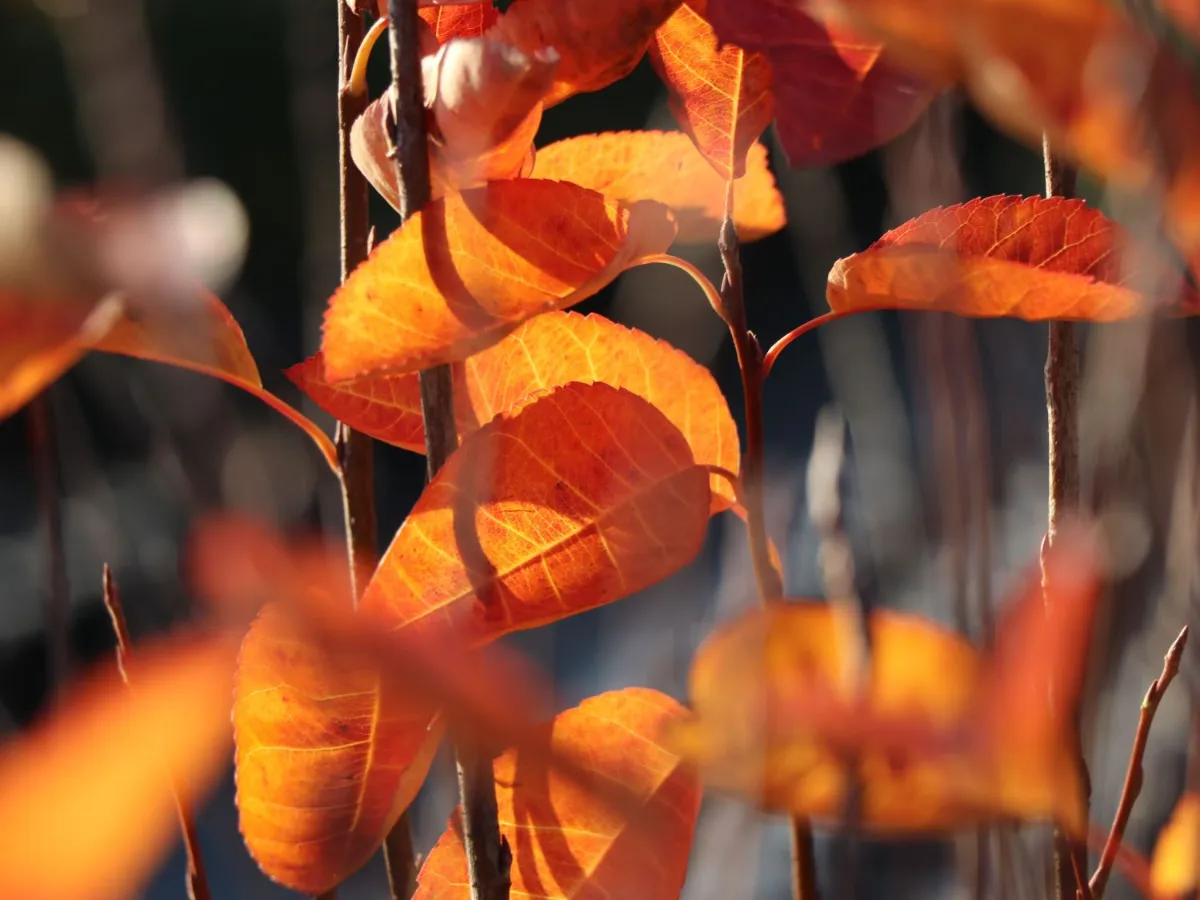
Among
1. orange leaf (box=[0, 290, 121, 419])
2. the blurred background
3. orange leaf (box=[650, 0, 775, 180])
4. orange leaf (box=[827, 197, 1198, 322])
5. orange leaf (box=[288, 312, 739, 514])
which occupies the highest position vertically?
orange leaf (box=[650, 0, 775, 180])

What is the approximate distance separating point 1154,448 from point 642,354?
0.44 ft

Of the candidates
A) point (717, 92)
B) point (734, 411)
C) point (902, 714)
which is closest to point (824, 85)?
point (717, 92)

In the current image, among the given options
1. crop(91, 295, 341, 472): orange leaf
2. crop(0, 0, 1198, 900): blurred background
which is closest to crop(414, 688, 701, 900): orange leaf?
crop(0, 0, 1198, 900): blurred background

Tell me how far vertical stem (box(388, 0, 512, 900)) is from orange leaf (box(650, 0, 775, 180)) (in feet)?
0.29

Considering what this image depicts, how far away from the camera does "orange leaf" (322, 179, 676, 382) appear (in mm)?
247

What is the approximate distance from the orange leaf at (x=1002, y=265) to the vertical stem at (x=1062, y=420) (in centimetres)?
6

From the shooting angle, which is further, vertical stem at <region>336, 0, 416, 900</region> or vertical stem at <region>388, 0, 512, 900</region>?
vertical stem at <region>336, 0, 416, 900</region>

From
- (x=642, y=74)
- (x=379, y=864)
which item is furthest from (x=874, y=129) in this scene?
(x=642, y=74)

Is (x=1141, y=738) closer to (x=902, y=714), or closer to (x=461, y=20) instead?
(x=902, y=714)

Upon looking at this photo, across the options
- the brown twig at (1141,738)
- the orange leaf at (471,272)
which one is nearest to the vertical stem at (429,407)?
the orange leaf at (471,272)

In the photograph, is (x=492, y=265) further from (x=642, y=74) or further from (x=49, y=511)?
(x=642, y=74)

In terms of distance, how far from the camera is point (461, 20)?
329mm

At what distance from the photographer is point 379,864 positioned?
46.8 inches

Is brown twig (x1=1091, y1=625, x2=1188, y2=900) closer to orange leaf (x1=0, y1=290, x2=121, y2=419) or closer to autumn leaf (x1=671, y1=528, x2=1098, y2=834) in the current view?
autumn leaf (x1=671, y1=528, x2=1098, y2=834)
